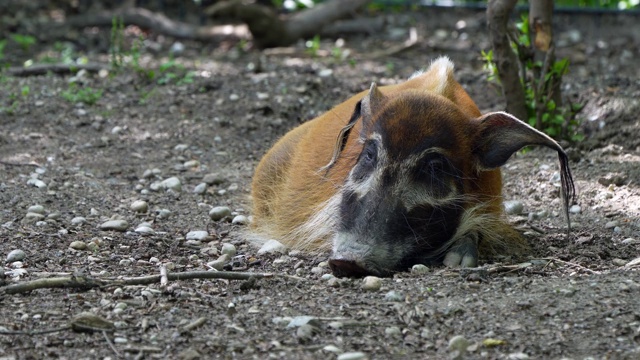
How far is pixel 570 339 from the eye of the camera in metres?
3.86

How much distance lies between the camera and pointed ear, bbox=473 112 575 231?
5.22 metres

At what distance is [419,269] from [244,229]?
1.78m

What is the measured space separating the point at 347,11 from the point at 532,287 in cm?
836

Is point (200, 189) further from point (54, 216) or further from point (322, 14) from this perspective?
point (322, 14)

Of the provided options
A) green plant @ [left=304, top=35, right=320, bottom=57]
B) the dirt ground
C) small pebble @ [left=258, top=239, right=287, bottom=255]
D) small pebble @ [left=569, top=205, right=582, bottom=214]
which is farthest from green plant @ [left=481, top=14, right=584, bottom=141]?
green plant @ [left=304, top=35, right=320, bottom=57]

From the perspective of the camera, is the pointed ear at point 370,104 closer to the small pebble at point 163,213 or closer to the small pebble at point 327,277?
the small pebble at point 327,277

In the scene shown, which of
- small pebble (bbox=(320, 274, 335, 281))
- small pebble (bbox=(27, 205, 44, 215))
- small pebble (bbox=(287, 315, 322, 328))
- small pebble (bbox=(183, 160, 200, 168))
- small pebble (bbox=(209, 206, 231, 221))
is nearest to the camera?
small pebble (bbox=(287, 315, 322, 328))

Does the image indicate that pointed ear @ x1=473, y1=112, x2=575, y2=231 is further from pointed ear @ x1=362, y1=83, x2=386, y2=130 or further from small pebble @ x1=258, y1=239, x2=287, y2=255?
small pebble @ x1=258, y1=239, x2=287, y2=255

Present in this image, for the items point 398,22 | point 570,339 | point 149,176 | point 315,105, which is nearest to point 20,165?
point 149,176

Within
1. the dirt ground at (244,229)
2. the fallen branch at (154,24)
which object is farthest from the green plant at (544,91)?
the fallen branch at (154,24)

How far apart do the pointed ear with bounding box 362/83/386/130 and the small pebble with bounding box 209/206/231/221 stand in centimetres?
160

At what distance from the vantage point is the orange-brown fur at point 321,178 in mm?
5504

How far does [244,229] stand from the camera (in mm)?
6391

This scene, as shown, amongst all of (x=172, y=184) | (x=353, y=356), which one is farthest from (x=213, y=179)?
(x=353, y=356)
